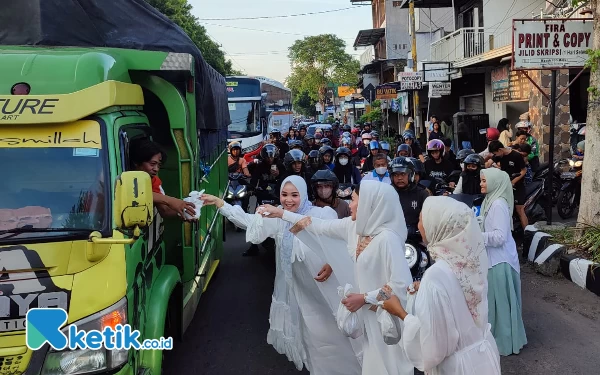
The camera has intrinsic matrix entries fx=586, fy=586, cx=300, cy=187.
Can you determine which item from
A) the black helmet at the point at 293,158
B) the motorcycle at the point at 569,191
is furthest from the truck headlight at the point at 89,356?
the motorcycle at the point at 569,191

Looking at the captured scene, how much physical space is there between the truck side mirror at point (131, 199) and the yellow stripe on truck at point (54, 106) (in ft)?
1.67

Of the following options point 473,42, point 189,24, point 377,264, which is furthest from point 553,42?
point 189,24

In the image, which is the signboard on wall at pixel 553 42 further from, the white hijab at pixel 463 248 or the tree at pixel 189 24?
the tree at pixel 189 24

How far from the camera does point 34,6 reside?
189 inches

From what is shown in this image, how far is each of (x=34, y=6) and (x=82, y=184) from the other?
2.33 m

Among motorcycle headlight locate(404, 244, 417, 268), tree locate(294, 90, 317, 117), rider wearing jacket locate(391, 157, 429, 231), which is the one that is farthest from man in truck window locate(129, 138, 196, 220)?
tree locate(294, 90, 317, 117)

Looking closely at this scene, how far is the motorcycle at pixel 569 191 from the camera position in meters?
10.4

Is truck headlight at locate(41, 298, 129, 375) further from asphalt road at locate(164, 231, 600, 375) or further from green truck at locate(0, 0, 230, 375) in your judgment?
asphalt road at locate(164, 231, 600, 375)

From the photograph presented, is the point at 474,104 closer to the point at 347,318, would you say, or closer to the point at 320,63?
the point at 347,318

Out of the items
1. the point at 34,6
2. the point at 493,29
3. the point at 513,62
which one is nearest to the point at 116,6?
the point at 34,6

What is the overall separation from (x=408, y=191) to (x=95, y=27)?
3329 millimetres

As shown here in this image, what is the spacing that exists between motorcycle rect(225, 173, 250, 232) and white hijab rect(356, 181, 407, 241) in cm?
519

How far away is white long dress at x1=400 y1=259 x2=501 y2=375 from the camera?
2502 mm

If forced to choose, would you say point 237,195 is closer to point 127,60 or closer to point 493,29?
point 127,60
